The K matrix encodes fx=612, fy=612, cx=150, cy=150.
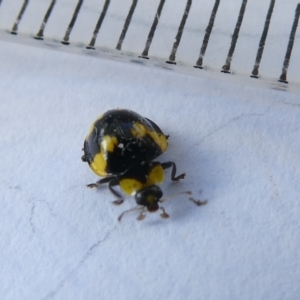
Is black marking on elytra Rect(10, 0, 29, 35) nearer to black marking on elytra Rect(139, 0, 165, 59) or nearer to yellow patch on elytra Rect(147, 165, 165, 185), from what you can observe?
black marking on elytra Rect(139, 0, 165, 59)

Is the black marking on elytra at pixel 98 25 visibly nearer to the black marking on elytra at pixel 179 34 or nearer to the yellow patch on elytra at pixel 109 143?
the black marking on elytra at pixel 179 34

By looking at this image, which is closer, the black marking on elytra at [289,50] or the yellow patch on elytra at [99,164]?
the yellow patch on elytra at [99,164]

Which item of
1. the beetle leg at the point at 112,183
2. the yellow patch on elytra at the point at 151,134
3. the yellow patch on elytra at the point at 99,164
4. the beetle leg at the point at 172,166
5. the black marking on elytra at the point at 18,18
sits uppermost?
the black marking on elytra at the point at 18,18

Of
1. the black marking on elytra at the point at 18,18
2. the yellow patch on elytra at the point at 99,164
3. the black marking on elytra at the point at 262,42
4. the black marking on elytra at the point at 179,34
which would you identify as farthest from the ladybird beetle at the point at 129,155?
the black marking on elytra at the point at 18,18

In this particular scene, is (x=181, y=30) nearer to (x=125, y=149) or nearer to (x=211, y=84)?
(x=211, y=84)

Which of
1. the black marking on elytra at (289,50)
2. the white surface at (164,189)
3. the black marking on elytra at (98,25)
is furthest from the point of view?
the black marking on elytra at (98,25)

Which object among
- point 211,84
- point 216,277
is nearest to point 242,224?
point 216,277

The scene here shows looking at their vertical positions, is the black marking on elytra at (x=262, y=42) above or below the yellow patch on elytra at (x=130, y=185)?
above
